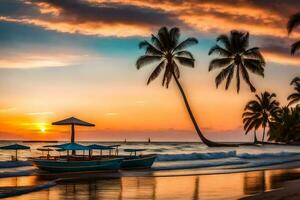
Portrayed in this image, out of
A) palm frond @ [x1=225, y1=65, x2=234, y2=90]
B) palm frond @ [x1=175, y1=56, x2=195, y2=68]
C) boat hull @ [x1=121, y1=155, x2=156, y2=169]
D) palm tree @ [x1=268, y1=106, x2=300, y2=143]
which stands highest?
palm frond @ [x1=175, y1=56, x2=195, y2=68]

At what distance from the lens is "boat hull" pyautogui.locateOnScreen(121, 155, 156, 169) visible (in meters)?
43.3

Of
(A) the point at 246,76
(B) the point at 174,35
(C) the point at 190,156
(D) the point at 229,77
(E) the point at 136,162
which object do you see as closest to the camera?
(E) the point at 136,162

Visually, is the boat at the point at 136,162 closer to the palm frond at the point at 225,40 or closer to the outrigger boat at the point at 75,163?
the outrigger boat at the point at 75,163

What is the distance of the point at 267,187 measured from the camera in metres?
24.5

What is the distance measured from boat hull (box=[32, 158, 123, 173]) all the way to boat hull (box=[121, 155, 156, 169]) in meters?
3.49

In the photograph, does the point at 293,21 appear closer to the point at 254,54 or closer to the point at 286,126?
the point at 254,54

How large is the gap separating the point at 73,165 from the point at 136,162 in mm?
7114

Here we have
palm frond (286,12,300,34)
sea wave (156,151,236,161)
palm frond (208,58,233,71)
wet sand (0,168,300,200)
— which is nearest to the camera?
wet sand (0,168,300,200)

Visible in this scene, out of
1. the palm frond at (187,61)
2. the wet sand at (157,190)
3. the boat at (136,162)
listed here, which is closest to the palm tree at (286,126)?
the palm frond at (187,61)

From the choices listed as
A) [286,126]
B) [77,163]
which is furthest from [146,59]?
[286,126]

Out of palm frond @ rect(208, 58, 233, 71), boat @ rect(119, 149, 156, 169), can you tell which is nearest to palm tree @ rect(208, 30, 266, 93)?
palm frond @ rect(208, 58, 233, 71)

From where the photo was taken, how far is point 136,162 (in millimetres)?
43781

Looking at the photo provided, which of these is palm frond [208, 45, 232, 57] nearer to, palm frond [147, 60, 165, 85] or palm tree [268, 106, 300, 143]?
palm frond [147, 60, 165, 85]

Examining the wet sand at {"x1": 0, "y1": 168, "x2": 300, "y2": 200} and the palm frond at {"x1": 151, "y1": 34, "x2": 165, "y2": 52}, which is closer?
the wet sand at {"x1": 0, "y1": 168, "x2": 300, "y2": 200}
